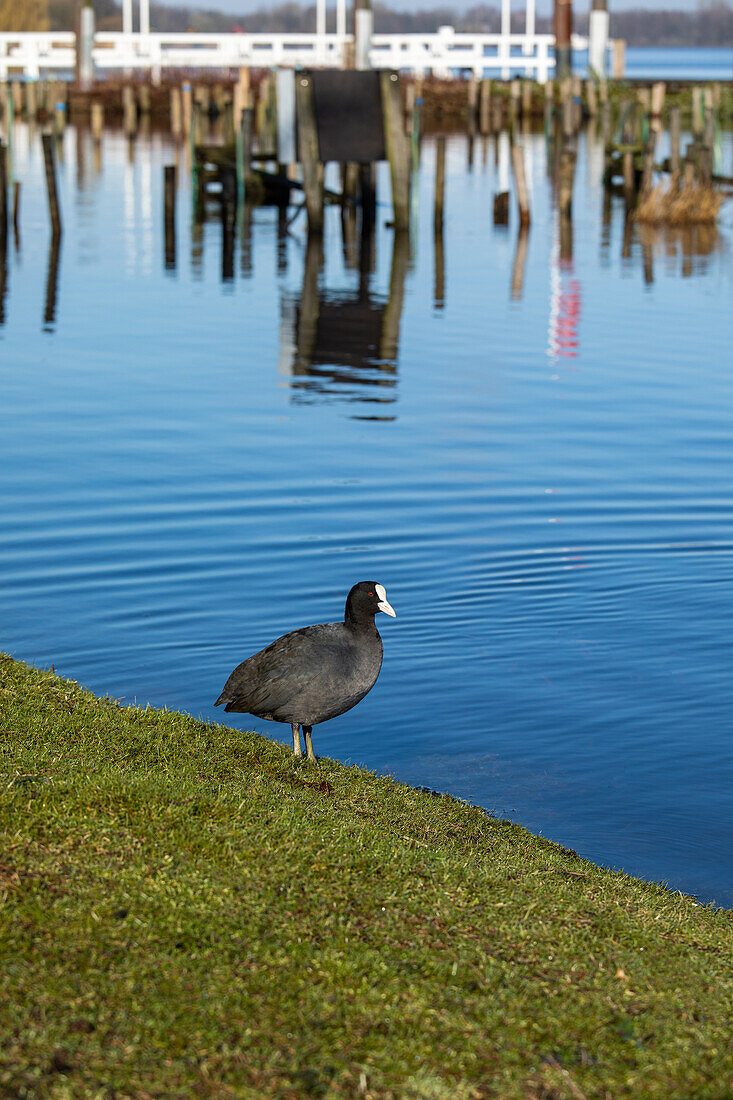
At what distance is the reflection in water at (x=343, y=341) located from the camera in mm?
17703

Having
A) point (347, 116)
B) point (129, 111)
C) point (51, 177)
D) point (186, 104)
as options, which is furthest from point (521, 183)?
point (129, 111)

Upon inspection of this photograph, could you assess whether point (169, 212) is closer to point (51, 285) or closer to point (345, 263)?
point (345, 263)

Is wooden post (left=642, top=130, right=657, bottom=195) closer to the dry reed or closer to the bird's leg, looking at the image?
the dry reed

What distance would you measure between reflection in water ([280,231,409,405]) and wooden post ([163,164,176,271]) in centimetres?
284

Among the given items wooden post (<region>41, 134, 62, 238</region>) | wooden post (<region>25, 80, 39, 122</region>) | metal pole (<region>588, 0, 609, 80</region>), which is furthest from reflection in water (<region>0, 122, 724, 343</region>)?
metal pole (<region>588, 0, 609, 80</region>)

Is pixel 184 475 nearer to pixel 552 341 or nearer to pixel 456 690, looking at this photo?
pixel 456 690

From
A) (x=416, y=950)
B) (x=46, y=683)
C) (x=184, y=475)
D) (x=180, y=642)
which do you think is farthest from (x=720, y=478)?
(x=416, y=950)

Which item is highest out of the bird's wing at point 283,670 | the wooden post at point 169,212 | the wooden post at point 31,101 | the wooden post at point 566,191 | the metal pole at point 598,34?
the metal pole at point 598,34

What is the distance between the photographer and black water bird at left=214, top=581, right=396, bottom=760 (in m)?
6.70

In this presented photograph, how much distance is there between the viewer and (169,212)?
2783 centimetres

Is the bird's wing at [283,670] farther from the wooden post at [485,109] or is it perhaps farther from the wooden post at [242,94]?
the wooden post at [485,109]

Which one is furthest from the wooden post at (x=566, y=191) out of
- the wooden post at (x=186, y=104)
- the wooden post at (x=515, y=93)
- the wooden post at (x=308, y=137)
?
the wooden post at (x=515, y=93)

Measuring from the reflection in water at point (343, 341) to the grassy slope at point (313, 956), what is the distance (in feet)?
37.4

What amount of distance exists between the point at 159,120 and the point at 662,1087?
67302 mm
